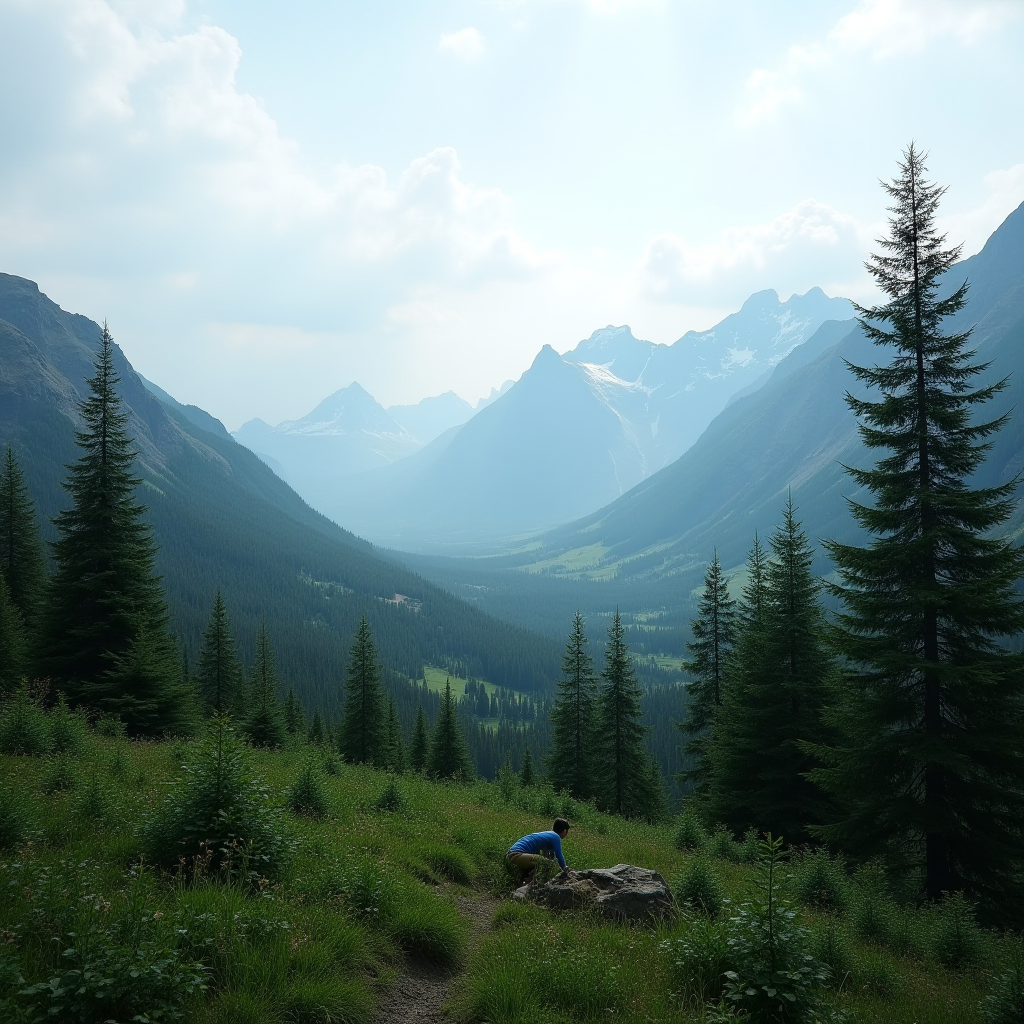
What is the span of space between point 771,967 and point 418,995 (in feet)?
12.4

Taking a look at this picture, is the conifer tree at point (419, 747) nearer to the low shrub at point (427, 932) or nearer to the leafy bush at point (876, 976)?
the low shrub at point (427, 932)

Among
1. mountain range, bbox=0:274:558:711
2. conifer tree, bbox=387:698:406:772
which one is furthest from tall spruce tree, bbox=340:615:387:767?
mountain range, bbox=0:274:558:711

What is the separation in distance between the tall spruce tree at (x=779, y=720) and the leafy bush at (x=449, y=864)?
1443 cm

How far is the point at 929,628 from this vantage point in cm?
1461

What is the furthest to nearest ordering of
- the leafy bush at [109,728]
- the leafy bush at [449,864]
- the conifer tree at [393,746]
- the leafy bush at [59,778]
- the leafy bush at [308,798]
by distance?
the conifer tree at [393,746], the leafy bush at [109,728], the leafy bush at [308,798], the leafy bush at [449,864], the leafy bush at [59,778]

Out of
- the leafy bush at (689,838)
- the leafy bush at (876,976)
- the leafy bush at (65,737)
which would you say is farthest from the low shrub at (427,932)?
the leafy bush at (689,838)

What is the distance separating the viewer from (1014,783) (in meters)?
14.2

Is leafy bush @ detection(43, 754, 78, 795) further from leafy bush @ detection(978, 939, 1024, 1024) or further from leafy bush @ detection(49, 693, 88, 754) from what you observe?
leafy bush @ detection(978, 939, 1024, 1024)

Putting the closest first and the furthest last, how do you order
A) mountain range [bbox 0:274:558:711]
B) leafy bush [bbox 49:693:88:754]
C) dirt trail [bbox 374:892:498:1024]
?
1. dirt trail [bbox 374:892:498:1024]
2. leafy bush [bbox 49:693:88:754]
3. mountain range [bbox 0:274:558:711]

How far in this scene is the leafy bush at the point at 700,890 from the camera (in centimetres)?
899

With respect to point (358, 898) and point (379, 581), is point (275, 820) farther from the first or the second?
point (379, 581)

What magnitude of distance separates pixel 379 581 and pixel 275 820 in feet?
606

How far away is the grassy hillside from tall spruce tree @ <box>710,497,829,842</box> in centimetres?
1064

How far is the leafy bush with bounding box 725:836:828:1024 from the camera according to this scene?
5422 mm
